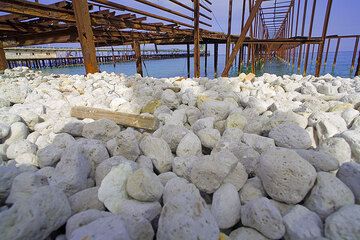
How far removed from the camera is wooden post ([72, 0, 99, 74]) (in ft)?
10.00

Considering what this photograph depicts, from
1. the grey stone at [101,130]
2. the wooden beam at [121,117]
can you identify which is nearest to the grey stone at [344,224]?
the wooden beam at [121,117]

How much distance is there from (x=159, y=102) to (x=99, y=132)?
2.16 ft

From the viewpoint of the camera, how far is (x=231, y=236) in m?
0.87

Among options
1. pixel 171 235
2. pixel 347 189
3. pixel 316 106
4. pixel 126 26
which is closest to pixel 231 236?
pixel 171 235

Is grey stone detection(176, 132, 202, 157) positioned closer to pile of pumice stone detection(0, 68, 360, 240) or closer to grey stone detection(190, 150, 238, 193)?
pile of pumice stone detection(0, 68, 360, 240)

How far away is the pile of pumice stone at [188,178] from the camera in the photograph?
30.6 inches

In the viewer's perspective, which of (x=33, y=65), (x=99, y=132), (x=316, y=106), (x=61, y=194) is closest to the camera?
(x=61, y=194)

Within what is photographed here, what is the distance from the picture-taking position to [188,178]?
1.15m

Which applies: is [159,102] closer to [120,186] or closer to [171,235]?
[120,186]

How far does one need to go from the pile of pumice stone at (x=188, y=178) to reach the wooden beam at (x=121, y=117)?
0.08 metres

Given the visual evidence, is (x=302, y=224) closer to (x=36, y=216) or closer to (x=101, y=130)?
(x=36, y=216)

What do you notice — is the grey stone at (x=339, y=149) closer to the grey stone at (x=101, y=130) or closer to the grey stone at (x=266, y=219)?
the grey stone at (x=266, y=219)

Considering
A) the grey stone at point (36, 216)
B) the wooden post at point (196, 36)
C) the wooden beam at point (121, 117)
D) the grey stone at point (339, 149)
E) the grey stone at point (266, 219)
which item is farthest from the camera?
the wooden post at point (196, 36)

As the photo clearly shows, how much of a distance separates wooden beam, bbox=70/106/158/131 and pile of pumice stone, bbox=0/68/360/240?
8 cm
